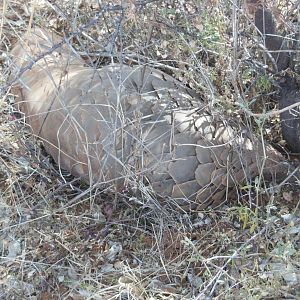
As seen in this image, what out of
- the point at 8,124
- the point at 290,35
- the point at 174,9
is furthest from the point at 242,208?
the point at 8,124

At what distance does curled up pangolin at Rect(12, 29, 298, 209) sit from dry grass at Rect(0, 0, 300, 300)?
75 millimetres

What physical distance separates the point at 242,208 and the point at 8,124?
111 cm

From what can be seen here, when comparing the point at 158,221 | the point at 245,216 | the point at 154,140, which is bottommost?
A: the point at 158,221

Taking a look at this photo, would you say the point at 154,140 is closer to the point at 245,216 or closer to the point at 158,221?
the point at 158,221

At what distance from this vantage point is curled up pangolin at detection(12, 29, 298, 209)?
2273mm

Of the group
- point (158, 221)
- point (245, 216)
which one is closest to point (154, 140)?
point (158, 221)

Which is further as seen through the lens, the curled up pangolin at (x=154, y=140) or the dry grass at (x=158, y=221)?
the curled up pangolin at (x=154, y=140)

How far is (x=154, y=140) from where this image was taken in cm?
228

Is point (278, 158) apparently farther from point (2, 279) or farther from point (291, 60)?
point (2, 279)

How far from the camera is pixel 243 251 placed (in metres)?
2.19

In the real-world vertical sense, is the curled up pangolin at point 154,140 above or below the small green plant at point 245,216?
above

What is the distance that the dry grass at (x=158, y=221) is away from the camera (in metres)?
2.17

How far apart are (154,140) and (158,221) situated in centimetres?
34

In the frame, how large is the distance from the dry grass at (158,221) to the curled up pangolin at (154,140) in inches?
3.0
